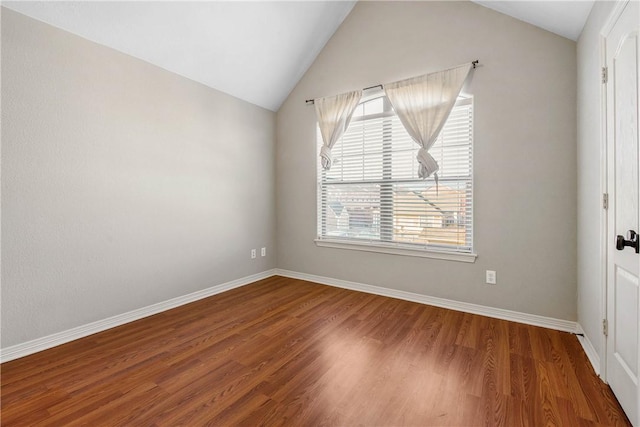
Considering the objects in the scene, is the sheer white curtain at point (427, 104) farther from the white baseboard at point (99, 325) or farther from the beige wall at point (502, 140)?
the white baseboard at point (99, 325)

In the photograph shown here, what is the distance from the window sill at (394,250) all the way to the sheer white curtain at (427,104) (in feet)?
2.75

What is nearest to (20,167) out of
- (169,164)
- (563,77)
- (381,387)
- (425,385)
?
(169,164)

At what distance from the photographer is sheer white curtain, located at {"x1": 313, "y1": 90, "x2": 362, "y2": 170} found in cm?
375

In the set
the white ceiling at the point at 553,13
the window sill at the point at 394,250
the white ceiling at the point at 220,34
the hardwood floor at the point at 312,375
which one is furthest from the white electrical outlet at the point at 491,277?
the white ceiling at the point at 220,34

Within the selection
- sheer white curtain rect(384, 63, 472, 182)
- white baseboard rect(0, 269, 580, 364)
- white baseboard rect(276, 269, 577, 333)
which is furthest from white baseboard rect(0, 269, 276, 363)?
sheer white curtain rect(384, 63, 472, 182)

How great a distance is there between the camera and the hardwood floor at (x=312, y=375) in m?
1.58

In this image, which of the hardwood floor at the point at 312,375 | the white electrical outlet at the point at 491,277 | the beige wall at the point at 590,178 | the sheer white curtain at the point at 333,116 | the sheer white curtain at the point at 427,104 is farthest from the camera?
the sheer white curtain at the point at 333,116

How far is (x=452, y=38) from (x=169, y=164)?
3259 millimetres

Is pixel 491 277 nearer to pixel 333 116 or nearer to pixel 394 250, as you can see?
pixel 394 250

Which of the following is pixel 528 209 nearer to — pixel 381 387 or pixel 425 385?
pixel 425 385

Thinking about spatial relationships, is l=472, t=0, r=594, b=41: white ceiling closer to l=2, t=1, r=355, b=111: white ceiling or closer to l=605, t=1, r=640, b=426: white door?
l=605, t=1, r=640, b=426: white door

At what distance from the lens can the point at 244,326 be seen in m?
2.73

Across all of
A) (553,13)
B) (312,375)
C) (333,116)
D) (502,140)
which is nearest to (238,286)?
(312,375)

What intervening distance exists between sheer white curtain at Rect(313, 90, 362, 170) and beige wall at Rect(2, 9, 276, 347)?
1.11 meters
